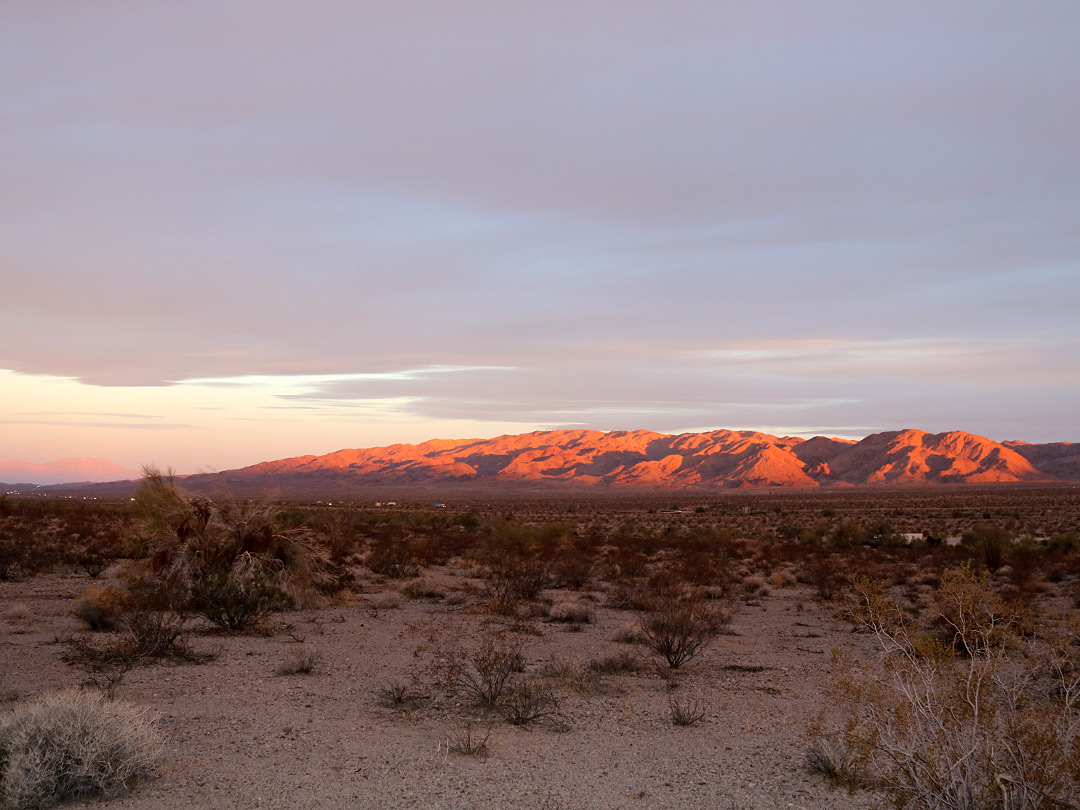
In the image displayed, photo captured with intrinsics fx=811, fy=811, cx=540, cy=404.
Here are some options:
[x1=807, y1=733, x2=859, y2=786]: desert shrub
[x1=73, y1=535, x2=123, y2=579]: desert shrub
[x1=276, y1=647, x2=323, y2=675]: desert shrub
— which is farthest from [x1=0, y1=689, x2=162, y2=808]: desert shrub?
[x1=73, y1=535, x2=123, y2=579]: desert shrub

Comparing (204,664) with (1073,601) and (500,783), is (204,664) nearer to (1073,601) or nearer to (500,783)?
(500,783)

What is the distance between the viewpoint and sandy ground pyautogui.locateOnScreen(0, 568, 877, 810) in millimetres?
6871

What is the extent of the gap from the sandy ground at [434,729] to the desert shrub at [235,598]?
1.99 ft

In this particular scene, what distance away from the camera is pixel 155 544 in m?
16.8

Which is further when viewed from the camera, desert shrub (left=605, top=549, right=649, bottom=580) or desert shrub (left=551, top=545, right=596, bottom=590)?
desert shrub (left=605, top=549, right=649, bottom=580)

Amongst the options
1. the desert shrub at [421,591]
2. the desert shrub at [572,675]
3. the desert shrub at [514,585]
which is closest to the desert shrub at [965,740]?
the desert shrub at [572,675]

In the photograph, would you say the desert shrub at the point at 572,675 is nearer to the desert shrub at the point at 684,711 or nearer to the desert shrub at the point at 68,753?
the desert shrub at the point at 684,711

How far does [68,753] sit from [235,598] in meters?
8.06

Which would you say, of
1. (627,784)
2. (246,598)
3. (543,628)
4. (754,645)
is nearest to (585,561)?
(543,628)

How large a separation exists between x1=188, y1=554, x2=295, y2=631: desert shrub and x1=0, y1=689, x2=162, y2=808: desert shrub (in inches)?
290

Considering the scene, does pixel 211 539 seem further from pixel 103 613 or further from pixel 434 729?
pixel 434 729

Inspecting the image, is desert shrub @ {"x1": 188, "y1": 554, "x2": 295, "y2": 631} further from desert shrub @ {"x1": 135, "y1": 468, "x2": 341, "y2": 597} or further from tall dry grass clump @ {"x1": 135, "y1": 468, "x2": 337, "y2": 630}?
desert shrub @ {"x1": 135, "y1": 468, "x2": 341, "y2": 597}

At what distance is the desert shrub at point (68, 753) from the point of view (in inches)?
249

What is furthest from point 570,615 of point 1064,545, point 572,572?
point 1064,545
